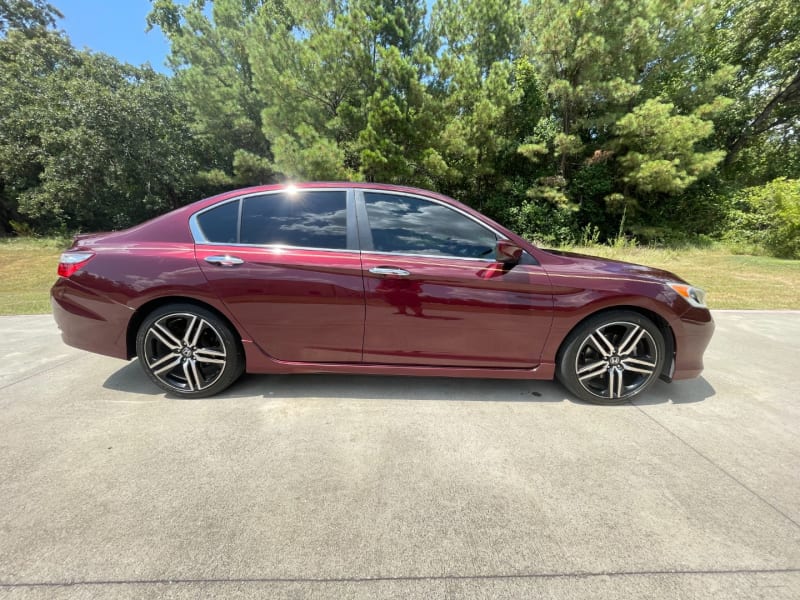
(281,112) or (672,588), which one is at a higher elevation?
(281,112)

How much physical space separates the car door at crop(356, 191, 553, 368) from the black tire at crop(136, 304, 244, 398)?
1.07 meters

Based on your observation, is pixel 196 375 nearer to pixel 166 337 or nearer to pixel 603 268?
pixel 166 337

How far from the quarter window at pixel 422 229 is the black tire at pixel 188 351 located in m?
1.37

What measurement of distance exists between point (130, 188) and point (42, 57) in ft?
31.8

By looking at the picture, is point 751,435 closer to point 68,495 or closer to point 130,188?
point 68,495

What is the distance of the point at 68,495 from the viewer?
1.72 meters

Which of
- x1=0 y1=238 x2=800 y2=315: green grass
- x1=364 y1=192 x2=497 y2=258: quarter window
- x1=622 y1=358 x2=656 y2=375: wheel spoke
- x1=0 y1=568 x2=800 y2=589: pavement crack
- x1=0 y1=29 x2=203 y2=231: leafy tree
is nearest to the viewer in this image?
x1=0 y1=568 x2=800 y2=589: pavement crack

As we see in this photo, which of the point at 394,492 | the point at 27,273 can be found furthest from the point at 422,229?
the point at 27,273

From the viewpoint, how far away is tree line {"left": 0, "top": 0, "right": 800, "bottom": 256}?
1188 cm

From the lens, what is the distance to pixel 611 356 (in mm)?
2627

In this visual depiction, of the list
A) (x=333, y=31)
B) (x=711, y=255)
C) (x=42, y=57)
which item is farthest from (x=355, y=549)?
(x=42, y=57)

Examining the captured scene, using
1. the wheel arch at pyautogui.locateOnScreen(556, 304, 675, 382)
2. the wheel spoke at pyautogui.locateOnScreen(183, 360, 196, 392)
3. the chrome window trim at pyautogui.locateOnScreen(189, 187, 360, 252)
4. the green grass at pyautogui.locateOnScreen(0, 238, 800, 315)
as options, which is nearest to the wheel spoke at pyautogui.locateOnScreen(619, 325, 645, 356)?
the wheel arch at pyautogui.locateOnScreen(556, 304, 675, 382)

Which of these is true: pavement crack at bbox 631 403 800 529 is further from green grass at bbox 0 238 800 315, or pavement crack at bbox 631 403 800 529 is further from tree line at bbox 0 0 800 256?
tree line at bbox 0 0 800 256

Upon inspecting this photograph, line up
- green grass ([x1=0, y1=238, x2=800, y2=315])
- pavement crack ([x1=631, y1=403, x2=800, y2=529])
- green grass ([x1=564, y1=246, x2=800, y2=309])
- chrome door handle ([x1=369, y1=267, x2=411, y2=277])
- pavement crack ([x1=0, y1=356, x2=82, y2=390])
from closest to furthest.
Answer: pavement crack ([x1=631, y1=403, x2=800, y2=529]) → chrome door handle ([x1=369, y1=267, x2=411, y2=277]) → pavement crack ([x1=0, y1=356, x2=82, y2=390]) → green grass ([x1=0, y1=238, x2=800, y2=315]) → green grass ([x1=564, y1=246, x2=800, y2=309])
